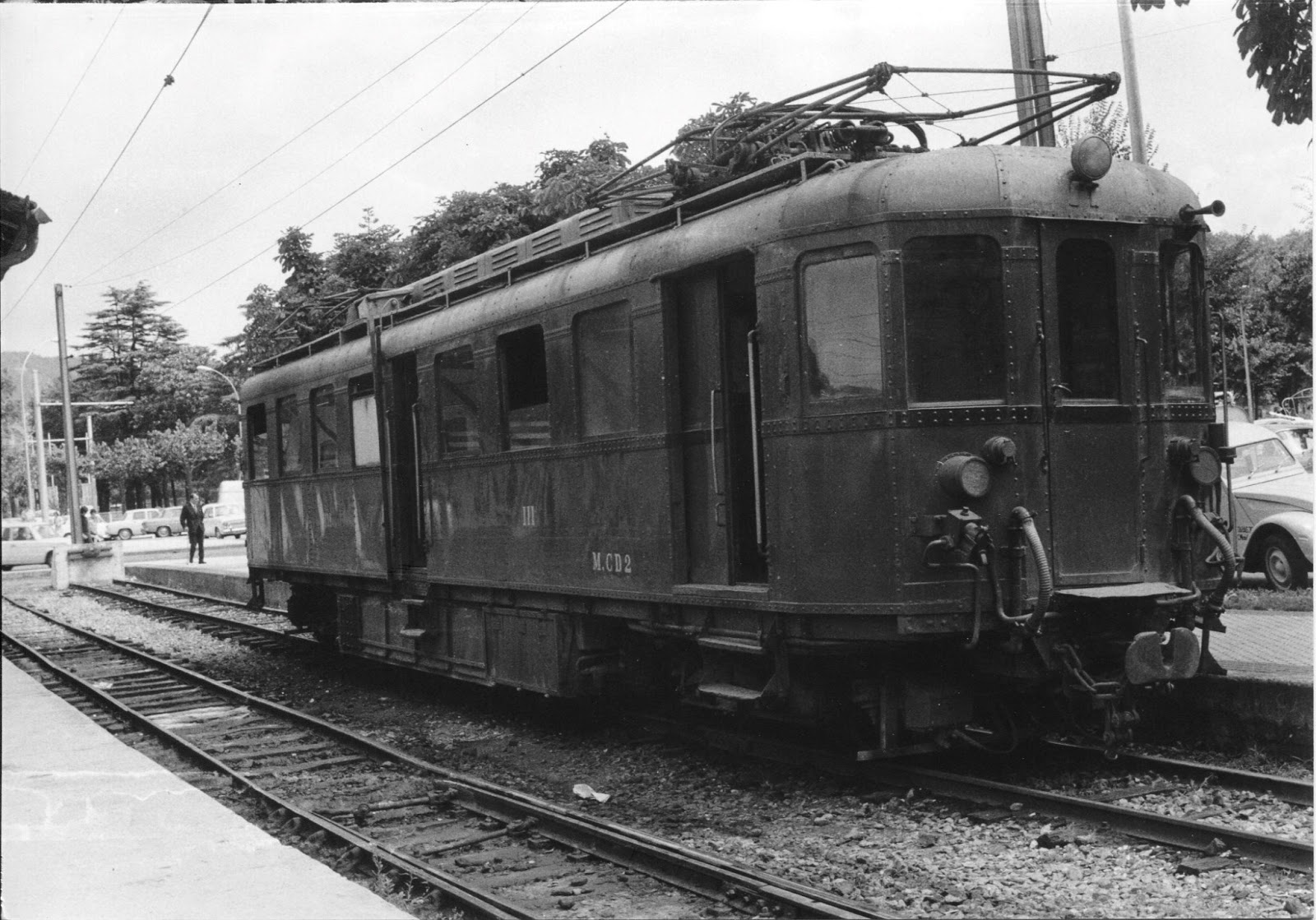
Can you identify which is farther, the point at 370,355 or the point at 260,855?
the point at 370,355

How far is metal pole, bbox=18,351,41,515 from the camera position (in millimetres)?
8266

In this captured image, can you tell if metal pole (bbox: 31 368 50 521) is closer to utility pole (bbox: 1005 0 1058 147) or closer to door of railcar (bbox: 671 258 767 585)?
door of railcar (bbox: 671 258 767 585)

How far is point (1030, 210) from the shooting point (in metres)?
6.96

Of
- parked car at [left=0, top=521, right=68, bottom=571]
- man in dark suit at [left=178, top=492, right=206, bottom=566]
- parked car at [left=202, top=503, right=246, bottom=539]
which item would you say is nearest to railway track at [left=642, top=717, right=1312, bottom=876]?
parked car at [left=0, top=521, right=68, bottom=571]

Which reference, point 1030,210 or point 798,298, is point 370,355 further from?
point 1030,210

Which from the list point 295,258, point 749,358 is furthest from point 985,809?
point 295,258

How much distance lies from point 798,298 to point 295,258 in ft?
26.3

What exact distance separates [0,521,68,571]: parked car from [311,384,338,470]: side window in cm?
290

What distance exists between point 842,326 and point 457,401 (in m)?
4.66

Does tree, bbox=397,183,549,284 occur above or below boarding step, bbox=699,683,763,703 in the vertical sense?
above

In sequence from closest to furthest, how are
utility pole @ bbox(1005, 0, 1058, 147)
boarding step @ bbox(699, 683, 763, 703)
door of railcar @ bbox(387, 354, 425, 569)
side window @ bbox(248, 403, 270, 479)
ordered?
boarding step @ bbox(699, 683, 763, 703)
utility pole @ bbox(1005, 0, 1058, 147)
door of railcar @ bbox(387, 354, 425, 569)
side window @ bbox(248, 403, 270, 479)

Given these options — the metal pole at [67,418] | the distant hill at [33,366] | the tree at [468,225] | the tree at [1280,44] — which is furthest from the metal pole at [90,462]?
the tree at [1280,44]

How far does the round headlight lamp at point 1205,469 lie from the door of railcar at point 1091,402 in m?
0.34

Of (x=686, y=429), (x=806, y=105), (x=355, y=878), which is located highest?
(x=806, y=105)
